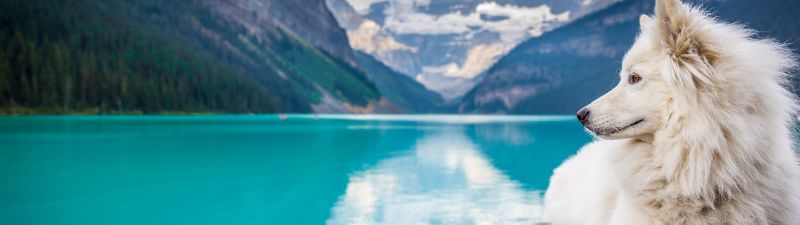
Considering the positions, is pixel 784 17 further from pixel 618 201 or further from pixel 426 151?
pixel 618 201

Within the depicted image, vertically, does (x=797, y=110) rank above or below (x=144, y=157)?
above

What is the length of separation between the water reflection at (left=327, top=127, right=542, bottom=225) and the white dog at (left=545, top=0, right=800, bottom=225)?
5874 millimetres

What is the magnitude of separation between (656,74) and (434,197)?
9.11m

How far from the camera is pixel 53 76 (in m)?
79.2

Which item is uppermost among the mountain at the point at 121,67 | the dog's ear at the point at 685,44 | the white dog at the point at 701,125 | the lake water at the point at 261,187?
the dog's ear at the point at 685,44

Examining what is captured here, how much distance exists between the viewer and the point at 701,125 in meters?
2.90

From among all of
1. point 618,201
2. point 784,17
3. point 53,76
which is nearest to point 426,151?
point 618,201

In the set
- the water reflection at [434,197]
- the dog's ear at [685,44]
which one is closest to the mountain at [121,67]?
the water reflection at [434,197]

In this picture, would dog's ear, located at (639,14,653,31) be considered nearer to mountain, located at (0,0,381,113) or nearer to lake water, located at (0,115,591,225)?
lake water, located at (0,115,591,225)

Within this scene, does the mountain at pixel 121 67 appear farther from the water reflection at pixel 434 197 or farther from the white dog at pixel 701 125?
the white dog at pixel 701 125

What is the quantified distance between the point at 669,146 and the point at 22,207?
35.7ft

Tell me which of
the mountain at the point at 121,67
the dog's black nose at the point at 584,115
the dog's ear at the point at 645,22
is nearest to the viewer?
the dog's black nose at the point at 584,115

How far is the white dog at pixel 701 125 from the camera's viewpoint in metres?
2.90

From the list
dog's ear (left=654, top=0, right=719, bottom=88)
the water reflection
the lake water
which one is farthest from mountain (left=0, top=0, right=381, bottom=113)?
dog's ear (left=654, top=0, right=719, bottom=88)
